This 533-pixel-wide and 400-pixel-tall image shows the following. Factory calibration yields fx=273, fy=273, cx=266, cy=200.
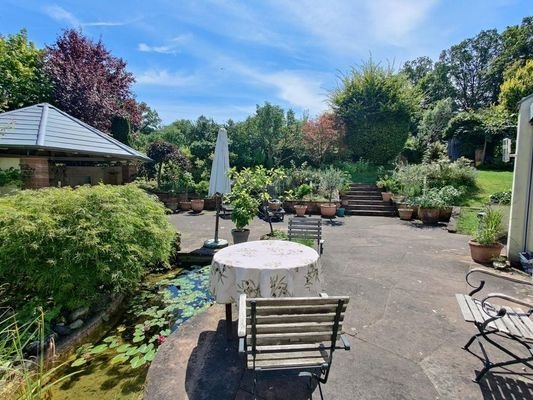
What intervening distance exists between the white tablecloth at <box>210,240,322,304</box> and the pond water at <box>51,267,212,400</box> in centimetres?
115

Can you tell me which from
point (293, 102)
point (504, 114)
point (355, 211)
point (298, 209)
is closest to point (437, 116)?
point (504, 114)

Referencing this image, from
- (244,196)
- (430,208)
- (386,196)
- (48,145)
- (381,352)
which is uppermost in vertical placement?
(48,145)

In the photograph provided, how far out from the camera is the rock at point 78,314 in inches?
138

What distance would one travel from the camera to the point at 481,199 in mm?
10398

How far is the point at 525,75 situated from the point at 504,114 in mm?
6619

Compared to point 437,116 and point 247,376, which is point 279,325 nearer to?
point 247,376

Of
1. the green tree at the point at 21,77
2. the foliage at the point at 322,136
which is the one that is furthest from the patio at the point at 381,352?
the green tree at the point at 21,77

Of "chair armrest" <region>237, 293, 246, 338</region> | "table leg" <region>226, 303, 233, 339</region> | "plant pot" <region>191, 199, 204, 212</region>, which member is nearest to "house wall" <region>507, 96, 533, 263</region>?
"table leg" <region>226, 303, 233, 339</region>

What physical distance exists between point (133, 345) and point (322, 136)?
49.6ft

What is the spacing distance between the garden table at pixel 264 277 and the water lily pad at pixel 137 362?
3.18ft

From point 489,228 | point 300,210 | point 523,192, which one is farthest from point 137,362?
point 300,210

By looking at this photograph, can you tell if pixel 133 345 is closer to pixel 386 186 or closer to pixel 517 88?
pixel 386 186

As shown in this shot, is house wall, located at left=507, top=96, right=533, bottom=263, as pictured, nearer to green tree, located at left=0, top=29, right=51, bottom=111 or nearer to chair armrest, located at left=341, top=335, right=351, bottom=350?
chair armrest, located at left=341, top=335, right=351, bottom=350

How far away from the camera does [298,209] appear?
1112 centimetres
